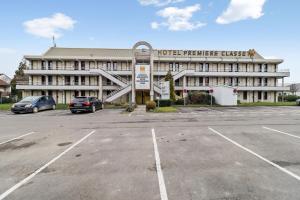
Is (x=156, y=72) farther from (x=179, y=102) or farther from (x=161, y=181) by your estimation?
(x=161, y=181)

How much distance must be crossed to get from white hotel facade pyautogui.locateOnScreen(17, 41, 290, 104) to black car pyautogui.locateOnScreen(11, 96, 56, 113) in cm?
1170

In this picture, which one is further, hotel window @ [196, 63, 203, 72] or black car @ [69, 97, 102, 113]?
hotel window @ [196, 63, 203, 72]

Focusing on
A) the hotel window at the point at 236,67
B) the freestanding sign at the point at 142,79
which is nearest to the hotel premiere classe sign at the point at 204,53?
the hotel window at the point at 236,67

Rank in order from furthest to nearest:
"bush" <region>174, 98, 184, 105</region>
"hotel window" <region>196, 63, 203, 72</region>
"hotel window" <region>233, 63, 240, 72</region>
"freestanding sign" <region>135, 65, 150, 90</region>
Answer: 1. "hotel window" <region>233, 63, 240, 72</region>
2. "hotel window" <region>196, 63, 203, 72</region>
3. "bush" <region>174, 98, 184, 105</region>
4. "freestanding sign" <region>135, 65, 150, 90</region>

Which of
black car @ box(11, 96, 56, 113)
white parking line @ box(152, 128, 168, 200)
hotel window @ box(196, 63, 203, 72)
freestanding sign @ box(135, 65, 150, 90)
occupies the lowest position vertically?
white parking line @ box(152, 128, 168, 200)

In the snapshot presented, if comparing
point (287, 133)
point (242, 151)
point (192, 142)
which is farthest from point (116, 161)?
point (287, 133)

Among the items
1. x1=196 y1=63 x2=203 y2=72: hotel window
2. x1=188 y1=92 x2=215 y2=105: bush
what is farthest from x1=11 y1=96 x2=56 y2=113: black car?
x1=196 y1=63 x2=203 y2=72: hotel window

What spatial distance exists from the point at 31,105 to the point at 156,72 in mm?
22525

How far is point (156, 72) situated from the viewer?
119 ft

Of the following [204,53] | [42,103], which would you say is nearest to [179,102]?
[204,53]

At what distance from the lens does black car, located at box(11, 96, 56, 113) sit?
1908 cm

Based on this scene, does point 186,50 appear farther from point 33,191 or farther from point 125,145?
point 33,191

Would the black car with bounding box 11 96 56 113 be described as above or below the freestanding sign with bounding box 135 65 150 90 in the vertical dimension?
below

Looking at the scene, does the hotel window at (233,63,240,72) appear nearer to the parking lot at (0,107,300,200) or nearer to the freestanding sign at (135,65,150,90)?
the freestanding sign at (135,65,150,90)
